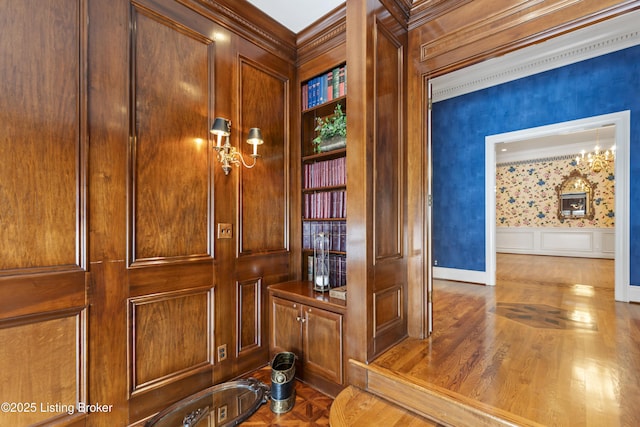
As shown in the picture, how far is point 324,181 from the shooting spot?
2.66 meters

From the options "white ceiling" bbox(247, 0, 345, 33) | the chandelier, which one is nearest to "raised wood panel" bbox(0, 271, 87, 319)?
"white ceiling" bbox(247, 0, 345, 33)

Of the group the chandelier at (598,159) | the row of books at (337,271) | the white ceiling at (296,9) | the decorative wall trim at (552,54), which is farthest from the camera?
the chandelier at (598,159)

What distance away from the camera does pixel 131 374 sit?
5.77ft

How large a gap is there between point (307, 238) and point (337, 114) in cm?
126

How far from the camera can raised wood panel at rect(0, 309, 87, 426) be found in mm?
1391

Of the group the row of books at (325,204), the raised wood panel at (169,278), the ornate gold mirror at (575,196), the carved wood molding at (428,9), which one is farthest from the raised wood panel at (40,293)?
the ornate gold mirror at (575,196)

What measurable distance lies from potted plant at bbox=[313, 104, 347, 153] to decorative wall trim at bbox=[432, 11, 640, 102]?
1.80m

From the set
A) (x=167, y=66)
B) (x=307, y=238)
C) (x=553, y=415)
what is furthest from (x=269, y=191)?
(x=553, y=415)

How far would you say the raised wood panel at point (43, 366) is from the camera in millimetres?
1391

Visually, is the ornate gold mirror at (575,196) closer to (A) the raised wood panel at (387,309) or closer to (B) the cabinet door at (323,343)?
(A) the raised wood panel at (387,309)

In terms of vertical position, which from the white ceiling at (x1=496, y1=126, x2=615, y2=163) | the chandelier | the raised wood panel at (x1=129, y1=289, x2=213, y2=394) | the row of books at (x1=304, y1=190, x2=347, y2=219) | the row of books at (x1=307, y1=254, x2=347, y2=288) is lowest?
the raised wood panel at (x1=129, y1=289, x2=213, y2=394)

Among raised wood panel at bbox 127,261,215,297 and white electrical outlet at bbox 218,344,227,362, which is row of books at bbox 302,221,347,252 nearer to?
raised wood panel at bbox 127,261,215,297

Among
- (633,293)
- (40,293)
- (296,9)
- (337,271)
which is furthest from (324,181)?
(633,293)

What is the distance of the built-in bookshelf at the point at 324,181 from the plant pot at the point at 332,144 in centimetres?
3
